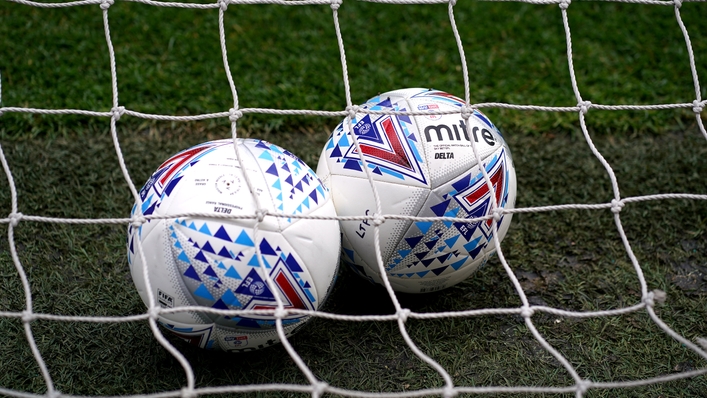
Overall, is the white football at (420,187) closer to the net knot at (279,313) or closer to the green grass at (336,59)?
the net knot at (279,313)

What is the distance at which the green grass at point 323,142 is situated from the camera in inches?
80.7

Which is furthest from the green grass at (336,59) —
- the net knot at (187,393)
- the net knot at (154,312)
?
the net knot at (187,393)

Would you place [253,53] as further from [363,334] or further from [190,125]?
[363,334]

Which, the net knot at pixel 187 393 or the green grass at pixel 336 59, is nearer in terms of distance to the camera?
the net knot at pixel 187 393

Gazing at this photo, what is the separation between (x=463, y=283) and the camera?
92.5 inches

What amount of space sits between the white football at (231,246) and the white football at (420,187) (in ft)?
0.44

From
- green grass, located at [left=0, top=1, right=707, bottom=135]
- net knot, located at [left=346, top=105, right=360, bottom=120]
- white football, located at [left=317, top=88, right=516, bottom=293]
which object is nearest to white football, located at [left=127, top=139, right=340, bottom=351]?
white football, located at [left=317, top=88, right=516, bottom=293]

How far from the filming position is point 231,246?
174cm

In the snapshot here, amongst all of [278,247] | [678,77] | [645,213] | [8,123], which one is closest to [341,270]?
[278,247]

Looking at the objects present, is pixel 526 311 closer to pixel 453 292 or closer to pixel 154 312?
pixel 453 292

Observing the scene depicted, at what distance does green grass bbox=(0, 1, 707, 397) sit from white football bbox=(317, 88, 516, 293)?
0.28m

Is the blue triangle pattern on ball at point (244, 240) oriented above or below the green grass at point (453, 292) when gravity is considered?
above

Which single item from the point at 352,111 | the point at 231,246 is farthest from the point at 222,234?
the point at 352,111

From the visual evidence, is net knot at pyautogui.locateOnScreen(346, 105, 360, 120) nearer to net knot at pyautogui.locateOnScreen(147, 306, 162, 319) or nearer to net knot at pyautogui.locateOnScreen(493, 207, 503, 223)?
net knot at pyautogui.locateOnScreen(493, 207, 503, 223)
